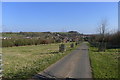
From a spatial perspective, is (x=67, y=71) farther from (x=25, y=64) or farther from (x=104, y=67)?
(x=25, y=64)

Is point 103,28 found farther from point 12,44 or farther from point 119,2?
point 119,2

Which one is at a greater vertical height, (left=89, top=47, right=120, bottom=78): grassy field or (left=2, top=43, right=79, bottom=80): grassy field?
(left=2, top=43, right=79, bottom=80): grassy field

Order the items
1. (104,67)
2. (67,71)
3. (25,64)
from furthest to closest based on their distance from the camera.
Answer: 1. (25,64)
2. (104,67)
3. (67,71)

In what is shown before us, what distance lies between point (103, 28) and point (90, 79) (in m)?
37.9

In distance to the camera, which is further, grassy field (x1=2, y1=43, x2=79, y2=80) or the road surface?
grassy field (x1=2, y1=43, x2=79, y2=80)

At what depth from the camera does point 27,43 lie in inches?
2537

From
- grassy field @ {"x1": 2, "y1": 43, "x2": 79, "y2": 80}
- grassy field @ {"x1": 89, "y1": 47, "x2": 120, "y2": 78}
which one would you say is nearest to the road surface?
grassy field @ {"x1": 89, "y1": 47, "x2": 120, "y2": 78}

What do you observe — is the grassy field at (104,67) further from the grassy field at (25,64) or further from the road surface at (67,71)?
the grassy field at (25,64)

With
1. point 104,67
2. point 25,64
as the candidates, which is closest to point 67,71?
point 104,67

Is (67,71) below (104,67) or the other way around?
the other way around

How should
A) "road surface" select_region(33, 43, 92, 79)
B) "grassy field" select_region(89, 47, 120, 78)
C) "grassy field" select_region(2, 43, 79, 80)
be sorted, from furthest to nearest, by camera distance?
"grassy field" select_region(89, 47, 120, 78) → "grassy field" select_region(2, 43, 79, 80) → "road surface" select_region(33, 43, 92, 79)

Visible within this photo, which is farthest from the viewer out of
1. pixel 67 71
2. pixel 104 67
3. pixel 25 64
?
pixel 25 64

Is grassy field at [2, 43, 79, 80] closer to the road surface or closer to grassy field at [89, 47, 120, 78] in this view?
the road surface

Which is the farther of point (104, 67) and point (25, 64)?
point (25, 64)
